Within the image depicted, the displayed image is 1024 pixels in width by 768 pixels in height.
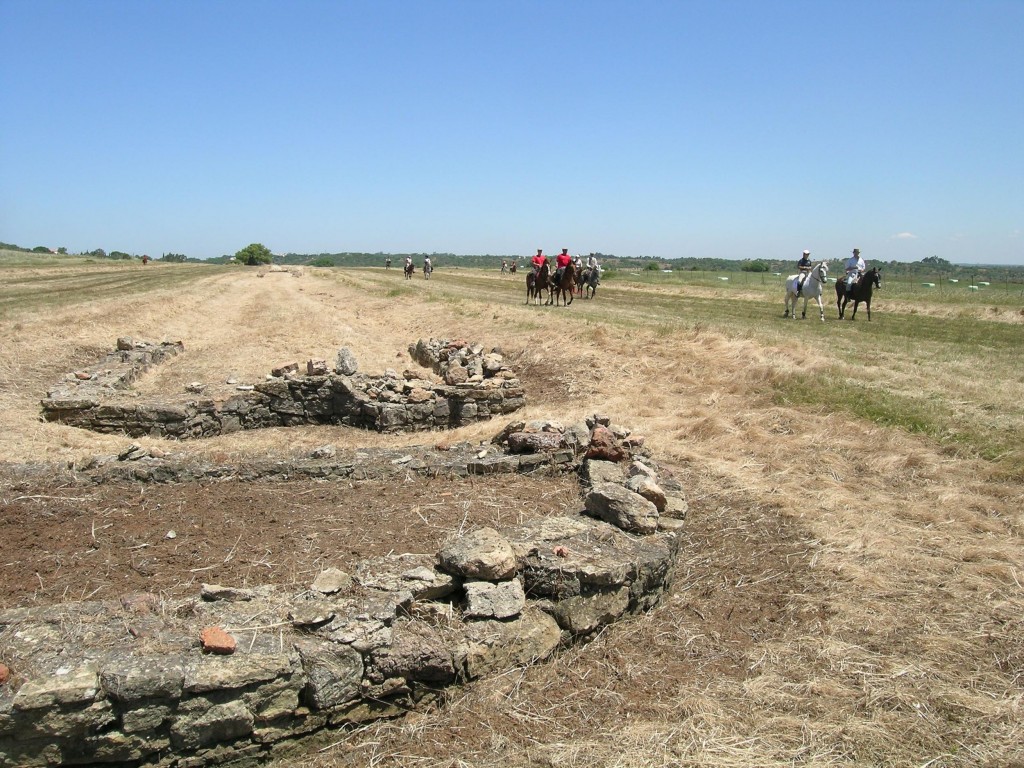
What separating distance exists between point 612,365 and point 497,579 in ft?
34.2

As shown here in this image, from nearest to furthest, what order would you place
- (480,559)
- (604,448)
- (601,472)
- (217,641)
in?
(217,641), (480,559), (601,472), (604,448)

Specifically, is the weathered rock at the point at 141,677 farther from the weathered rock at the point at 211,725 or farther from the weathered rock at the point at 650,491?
the weathered rock at the point at 650,491

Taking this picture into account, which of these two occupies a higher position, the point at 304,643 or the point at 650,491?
the point at 650,491

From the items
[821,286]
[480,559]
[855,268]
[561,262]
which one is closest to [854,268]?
[855,268]

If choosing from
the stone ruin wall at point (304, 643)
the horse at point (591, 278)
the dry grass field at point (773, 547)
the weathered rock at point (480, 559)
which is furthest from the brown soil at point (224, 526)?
the horse at point (591, 278)

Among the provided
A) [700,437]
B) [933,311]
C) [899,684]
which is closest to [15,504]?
[899,684]

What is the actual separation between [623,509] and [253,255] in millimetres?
141117

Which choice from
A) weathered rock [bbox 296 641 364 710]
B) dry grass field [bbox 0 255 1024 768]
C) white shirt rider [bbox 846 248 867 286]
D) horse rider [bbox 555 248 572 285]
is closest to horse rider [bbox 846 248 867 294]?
white shirt rider [bbox 846 248 867 286]

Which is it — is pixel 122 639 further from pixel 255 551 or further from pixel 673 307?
pixel 673 307

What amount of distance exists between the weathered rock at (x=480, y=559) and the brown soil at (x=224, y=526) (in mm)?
845

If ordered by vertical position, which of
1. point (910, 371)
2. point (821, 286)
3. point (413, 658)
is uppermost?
point (821, 286)

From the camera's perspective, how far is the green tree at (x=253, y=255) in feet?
438

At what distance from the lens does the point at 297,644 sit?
4.09 meters

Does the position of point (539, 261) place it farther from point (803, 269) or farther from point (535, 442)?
point (535, 442)
